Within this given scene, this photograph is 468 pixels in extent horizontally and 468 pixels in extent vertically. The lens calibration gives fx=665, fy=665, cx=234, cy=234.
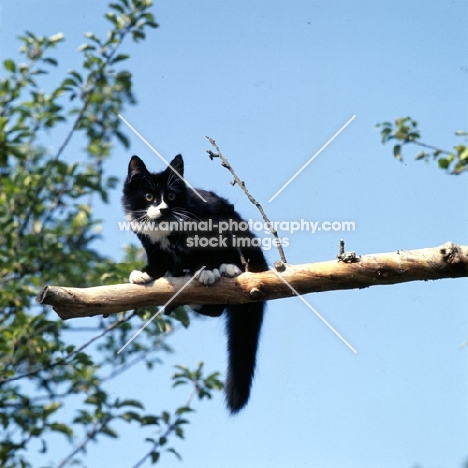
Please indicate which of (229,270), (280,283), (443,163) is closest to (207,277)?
(229,270)

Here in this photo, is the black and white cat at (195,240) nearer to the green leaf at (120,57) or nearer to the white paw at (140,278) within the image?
the white paw at (140,278)

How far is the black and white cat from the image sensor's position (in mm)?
4320

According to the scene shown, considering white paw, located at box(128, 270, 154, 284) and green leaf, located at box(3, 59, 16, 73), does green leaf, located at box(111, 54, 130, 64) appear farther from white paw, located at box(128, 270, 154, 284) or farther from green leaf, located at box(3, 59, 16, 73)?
white paw, located at box(128, 270, 154, 284)

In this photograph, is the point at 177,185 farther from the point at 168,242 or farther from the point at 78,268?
the point at 78,268

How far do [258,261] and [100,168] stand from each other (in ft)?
10.7

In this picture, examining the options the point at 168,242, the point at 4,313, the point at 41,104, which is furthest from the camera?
the point at 41,104

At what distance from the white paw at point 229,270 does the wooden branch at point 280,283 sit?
13 centimetres

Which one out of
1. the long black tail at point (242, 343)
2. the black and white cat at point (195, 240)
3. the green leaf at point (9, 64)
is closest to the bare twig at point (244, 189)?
the black and white cat at point (195, 240)

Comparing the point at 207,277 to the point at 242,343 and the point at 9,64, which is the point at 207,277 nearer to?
the point at 242,343

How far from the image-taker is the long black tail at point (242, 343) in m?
4.55

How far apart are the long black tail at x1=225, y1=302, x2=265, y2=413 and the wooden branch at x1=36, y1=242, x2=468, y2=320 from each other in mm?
892

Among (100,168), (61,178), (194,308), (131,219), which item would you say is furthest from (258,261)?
(100,168)

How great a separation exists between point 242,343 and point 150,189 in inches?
49.4

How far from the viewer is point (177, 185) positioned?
4.53 m
